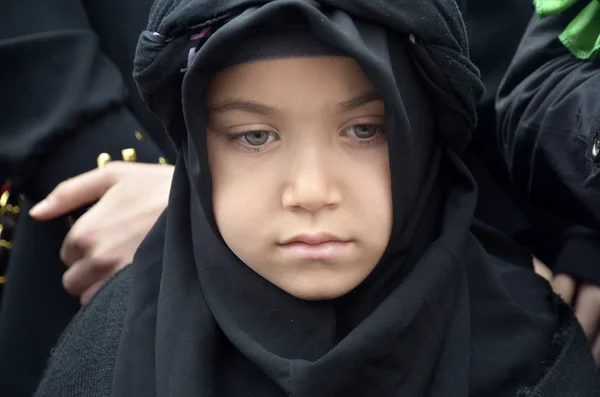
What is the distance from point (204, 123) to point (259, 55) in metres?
0.10

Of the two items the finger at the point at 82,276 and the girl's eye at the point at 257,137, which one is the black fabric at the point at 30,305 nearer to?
the finger at the point at 82,276

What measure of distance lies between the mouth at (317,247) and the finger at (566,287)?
0.41 metres

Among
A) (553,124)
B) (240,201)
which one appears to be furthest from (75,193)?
(553,124)

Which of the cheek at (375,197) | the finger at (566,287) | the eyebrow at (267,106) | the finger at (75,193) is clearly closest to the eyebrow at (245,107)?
the eyebrow at (267,106)

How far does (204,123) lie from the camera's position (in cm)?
73

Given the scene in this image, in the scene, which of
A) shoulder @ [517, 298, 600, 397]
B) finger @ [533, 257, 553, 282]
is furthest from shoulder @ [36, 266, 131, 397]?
finger @ [533, 257, 553, 282]

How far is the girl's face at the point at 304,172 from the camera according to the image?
68 centimetres

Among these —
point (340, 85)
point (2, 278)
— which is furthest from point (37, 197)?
point (340, 85)

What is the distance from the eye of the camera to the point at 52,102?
1046 mm

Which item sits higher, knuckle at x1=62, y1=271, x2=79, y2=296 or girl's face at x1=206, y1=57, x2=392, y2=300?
girl's face at x1=206, y1=57, x2=392, y2=300

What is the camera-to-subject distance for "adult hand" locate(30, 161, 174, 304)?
953 mm

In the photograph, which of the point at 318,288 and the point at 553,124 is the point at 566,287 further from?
the point at 318,288

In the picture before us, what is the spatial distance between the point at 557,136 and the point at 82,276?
690 millimetres

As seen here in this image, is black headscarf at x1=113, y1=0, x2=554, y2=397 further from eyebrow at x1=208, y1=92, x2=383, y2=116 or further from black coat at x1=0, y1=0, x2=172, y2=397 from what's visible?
black coat at x1=0, y1=0, x2=172, y2=397
